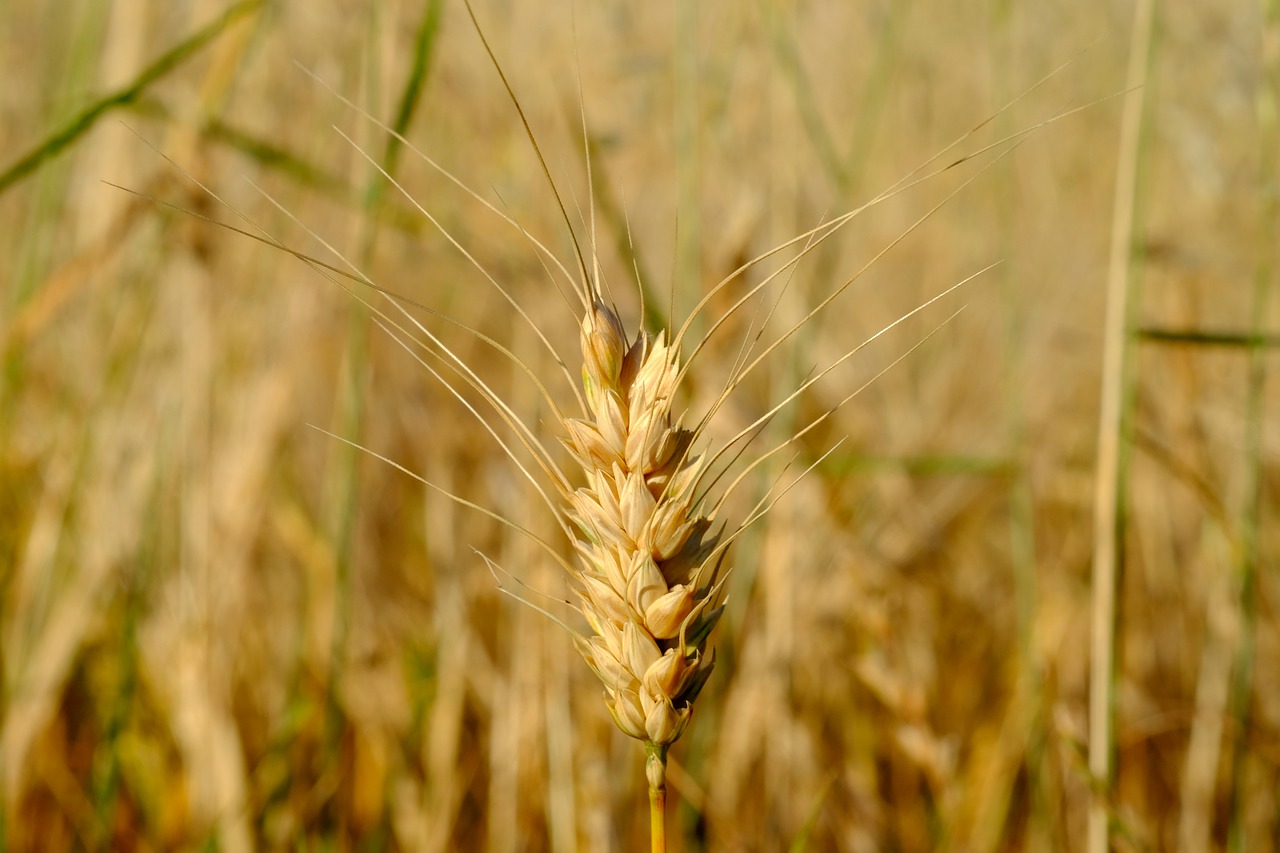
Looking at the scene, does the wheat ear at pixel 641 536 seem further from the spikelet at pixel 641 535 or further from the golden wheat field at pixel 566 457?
the golden wheat field at pixel 566 457

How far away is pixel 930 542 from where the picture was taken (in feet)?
5.08

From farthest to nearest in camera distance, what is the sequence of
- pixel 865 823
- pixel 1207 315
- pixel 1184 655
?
pixel 1207 315 < pixel 1184 655 < pixel 865 823

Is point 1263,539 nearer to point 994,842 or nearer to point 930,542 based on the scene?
point 930,542

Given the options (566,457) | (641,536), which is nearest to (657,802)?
(641,536)

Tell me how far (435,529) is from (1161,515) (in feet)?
3.46

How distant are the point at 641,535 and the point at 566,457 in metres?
1.30

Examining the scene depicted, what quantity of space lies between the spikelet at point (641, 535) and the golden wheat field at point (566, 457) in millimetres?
331

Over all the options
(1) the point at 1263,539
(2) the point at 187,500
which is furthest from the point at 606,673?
(1) the point at 1263,539

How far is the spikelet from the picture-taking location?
41 centimetres

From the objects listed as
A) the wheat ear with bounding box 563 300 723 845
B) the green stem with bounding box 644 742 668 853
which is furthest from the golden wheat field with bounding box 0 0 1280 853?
the green stem with bounding box 644 742 668 853

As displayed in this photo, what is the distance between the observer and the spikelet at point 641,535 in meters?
0.41

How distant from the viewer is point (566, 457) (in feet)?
5.62

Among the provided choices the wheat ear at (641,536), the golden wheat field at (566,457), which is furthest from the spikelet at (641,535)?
the golden wheat field at (566,457)

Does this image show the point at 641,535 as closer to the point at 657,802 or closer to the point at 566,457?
the point at 657,802
